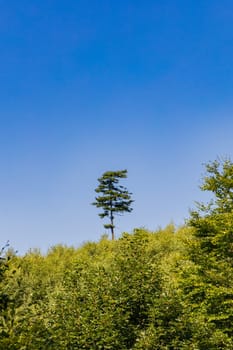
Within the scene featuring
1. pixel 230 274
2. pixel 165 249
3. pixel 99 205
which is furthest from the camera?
pixel 99 205

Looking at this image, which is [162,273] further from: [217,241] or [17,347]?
[17,347]

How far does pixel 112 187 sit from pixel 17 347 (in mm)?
71792

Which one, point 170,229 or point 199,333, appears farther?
point 170,229

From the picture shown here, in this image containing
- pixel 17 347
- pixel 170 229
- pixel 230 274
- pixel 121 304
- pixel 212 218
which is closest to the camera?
pixel 17 347

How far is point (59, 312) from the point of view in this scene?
78.7 feet

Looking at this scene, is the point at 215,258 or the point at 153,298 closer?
the point at 153,298

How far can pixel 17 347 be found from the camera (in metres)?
9.48

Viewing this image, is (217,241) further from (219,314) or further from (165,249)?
(165,249)

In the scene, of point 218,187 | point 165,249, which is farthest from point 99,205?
point 218,187

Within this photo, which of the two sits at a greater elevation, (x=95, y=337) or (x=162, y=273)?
(x=162, y=273)

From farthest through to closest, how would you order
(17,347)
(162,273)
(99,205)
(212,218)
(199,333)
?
(99,205) < (212,218) < (162,273) < (199,333) < (17,347)

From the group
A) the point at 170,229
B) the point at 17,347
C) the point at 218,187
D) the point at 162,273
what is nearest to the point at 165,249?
the point at 170,229

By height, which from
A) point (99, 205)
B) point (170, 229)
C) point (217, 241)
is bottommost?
point (217, 241)

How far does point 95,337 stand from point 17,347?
41.3 ft
